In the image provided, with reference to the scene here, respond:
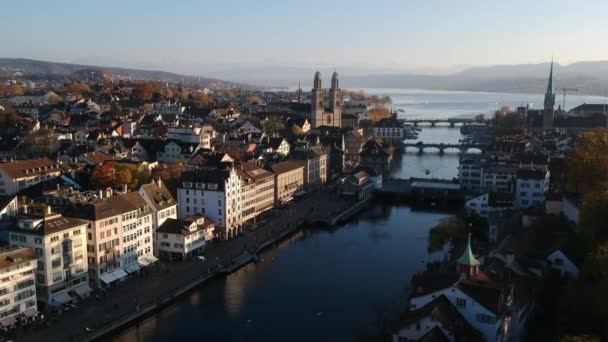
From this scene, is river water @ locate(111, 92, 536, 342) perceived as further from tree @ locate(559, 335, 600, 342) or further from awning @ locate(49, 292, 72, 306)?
tree @ locate(559, 335, 600, 342)

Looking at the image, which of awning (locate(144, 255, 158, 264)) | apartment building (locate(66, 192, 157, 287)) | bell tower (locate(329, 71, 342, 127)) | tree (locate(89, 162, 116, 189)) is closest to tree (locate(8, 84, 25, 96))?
bell tower (locate(329, 71, 342, 127))

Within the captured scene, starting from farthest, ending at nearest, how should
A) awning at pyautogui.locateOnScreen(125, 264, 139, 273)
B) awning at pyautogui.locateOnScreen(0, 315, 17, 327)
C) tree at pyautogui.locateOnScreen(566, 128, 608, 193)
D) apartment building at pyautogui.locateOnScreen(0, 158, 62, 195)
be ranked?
apartment building at pyautogui.locateOnScreen(0, 158, 62, 195) → tree at pyautogui.locateOnScreen(566, 128, 608, 193) → awning at pyautogui.locateOnScreen(125, 264, 139, 273) → awning at pyautogui.locateOnScreen(0, 315, 17, 327)

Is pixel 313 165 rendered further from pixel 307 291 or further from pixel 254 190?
pixel 307 291

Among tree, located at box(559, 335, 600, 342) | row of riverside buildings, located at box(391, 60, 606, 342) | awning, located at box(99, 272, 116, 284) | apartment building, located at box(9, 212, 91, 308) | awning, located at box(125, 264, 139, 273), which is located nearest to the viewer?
tree, located at box(559, 335, 600, 342)

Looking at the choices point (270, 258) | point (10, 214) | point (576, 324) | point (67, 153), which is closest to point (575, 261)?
point (576, 324)

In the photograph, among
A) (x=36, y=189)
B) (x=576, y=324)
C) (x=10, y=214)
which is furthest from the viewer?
(x=36, y=189)

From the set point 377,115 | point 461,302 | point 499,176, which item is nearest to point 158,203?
point 461,302

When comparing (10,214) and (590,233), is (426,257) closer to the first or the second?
(590,233)
